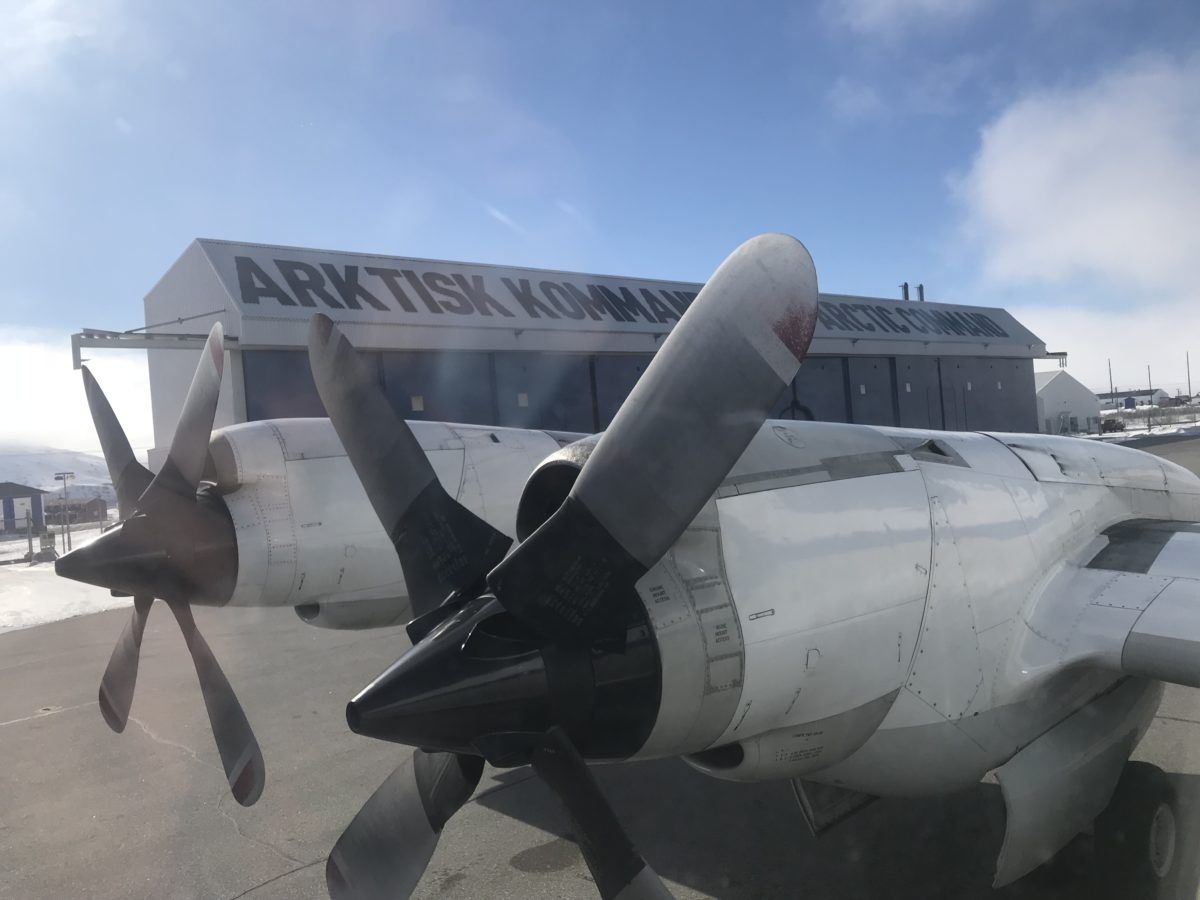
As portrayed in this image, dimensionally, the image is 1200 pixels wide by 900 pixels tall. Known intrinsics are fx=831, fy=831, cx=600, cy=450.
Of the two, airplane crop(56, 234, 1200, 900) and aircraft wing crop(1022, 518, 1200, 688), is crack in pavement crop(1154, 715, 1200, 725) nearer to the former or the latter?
airplane crop(56, 234, 1200, 900)

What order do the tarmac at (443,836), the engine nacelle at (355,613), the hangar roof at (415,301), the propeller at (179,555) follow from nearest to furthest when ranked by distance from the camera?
the tarmac at (443,836), the propeller at (179,555), the engine nacelle at (355,613), the hangar roof at (415,301)

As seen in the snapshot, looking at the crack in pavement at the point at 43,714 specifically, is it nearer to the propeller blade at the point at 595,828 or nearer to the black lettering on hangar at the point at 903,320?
the propeller blade at the point at 595,828

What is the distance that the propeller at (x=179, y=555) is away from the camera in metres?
5.37

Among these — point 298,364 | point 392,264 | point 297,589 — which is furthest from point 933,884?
point 392,264

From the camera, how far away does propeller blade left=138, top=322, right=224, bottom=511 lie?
5570 mm

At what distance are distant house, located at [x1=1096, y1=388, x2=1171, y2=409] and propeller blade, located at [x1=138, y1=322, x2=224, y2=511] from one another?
103m

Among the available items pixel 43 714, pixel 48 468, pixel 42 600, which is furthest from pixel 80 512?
pixel 48 468

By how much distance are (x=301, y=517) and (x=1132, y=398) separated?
10966cm

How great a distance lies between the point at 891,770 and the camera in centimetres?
361

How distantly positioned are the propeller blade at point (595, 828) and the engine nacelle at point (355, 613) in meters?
3.54

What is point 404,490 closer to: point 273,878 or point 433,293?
point 273,878

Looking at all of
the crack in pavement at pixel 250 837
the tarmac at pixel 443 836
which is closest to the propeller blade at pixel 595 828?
the tarmac at pixel 443 836

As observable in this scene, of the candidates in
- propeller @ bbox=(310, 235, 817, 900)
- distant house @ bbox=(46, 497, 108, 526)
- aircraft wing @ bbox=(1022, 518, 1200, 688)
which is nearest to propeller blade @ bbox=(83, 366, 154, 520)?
propeller @ bbox=(310, 235, 817, 900)

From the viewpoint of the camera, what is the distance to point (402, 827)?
330cm
